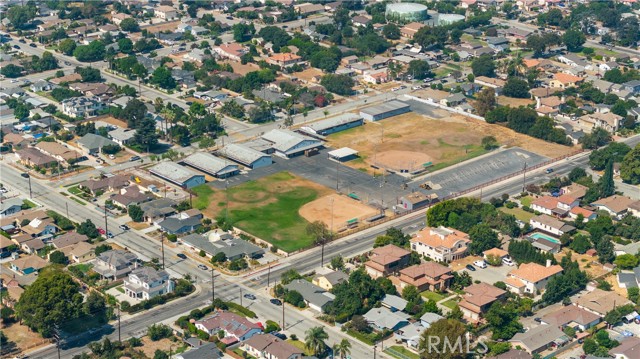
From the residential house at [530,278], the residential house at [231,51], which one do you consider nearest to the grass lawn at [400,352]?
the residential house at [530,278]

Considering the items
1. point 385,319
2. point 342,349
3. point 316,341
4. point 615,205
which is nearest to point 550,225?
point 615,205

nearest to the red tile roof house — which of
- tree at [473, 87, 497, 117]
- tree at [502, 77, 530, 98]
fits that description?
tree at [473, 87, 497, 117]

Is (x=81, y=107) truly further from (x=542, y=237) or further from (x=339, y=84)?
(x=542, y=237)

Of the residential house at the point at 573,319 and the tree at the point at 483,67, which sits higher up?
the residential house at the point at 573,319

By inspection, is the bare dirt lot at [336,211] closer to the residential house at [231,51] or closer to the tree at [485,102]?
the tree at [485,102]

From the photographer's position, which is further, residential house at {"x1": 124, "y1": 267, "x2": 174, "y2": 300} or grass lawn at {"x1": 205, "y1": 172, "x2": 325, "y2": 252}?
grass lawn at {"x1": 205, "y1": 172, "x2": 325, "y2": 252}

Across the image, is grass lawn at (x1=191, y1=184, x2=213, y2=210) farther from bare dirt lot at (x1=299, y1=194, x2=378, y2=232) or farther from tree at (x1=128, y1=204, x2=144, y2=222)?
bare dirt lot at (x1=299, y1=194, x2=378, y2=232)
